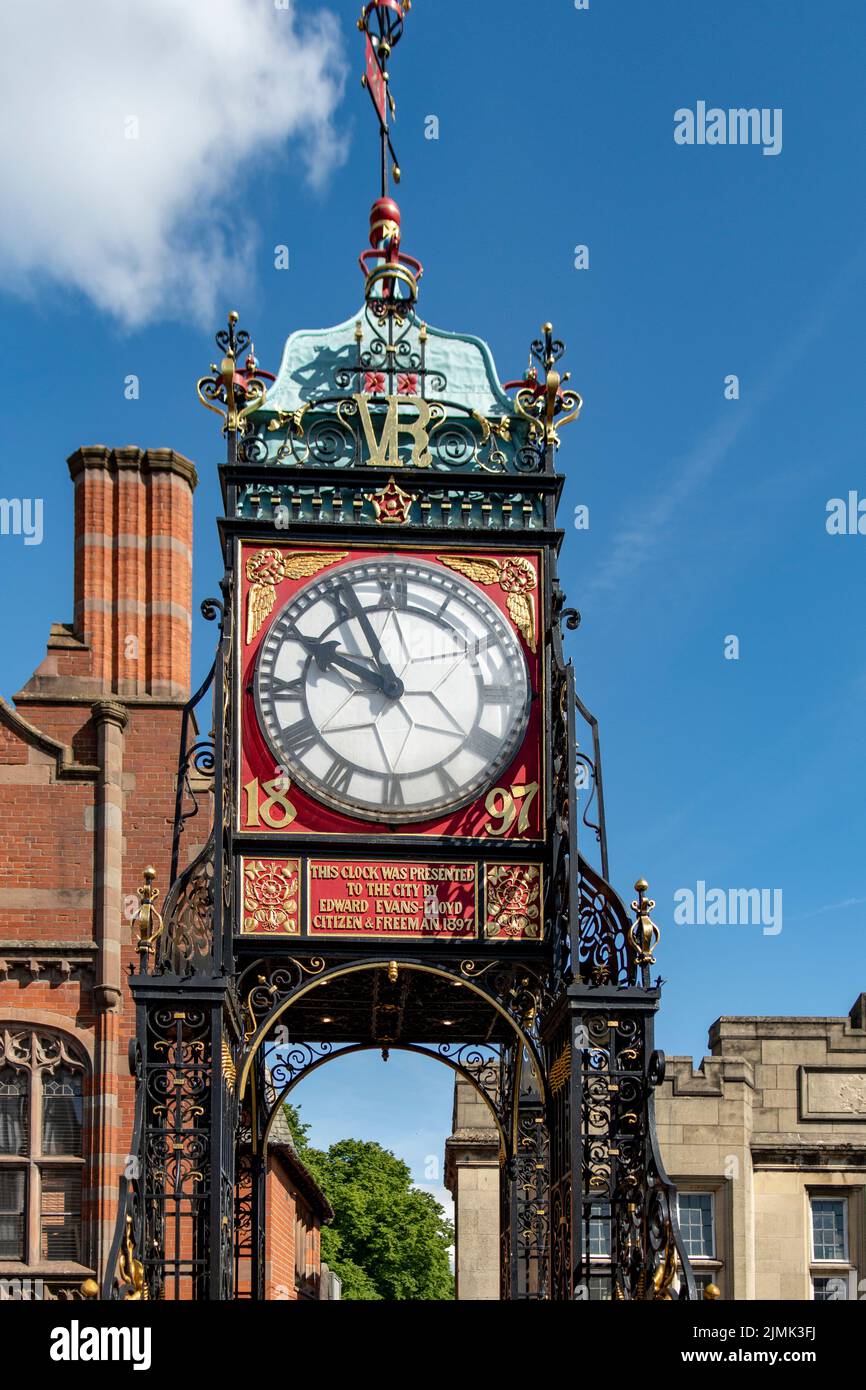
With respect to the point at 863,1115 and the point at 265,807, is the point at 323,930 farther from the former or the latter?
the point at 863,1115

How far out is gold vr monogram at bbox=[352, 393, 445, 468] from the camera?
1422cm

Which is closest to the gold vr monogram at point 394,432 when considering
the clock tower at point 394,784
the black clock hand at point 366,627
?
the clock tower at point 394,784

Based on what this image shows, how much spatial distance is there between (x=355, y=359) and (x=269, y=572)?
197 cm

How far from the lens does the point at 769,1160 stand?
27.8 m

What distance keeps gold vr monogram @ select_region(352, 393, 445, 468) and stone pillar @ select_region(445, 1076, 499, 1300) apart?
53.9 ft

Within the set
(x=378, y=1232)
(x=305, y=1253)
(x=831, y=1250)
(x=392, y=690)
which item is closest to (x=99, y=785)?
(x=392, y=690)

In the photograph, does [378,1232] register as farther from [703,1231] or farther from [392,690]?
[392,690]

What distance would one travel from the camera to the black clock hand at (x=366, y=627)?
13734 millimetres

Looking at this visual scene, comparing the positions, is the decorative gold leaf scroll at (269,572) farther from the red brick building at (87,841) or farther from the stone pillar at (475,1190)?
the stone pillar at (475,1190)

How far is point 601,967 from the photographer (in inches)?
509

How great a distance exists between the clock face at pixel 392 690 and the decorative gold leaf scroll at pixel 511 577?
0.38ft

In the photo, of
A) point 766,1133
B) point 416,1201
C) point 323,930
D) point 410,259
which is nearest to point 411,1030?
point 323,930
